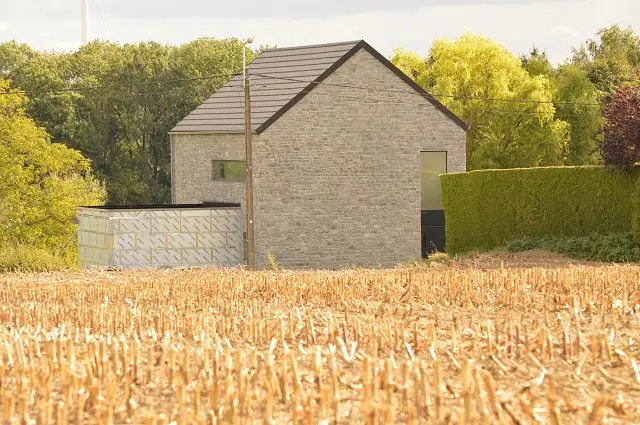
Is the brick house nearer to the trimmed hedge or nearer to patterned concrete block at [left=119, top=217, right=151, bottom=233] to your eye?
patterned concrete block at [left=119, top=217, right=151, bottom=233]

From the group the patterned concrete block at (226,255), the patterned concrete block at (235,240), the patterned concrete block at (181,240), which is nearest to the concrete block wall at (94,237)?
the patterned concrete block at (181,240)

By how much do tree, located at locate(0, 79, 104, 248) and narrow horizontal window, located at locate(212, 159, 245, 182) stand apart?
1356cm

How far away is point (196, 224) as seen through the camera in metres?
40.5

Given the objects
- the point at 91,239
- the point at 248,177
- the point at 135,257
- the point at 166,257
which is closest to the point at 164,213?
the point at 166,257

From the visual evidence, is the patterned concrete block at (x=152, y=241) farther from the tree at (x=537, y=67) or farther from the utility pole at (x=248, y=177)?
the tree at (x=537, y=67)

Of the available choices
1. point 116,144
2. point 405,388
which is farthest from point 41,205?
point 405,388

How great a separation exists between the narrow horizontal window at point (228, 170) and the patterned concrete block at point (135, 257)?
206 inches

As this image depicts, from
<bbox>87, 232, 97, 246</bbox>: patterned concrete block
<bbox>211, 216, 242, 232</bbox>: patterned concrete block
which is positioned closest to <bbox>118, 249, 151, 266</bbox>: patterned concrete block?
<bbox>87, 232, 97, 246</bbox>: patterned concrete block

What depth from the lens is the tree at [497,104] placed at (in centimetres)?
6244

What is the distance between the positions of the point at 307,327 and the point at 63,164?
153ft

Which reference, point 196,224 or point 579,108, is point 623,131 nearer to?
point 196,224

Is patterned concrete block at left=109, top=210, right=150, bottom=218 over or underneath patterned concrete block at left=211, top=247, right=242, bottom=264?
over

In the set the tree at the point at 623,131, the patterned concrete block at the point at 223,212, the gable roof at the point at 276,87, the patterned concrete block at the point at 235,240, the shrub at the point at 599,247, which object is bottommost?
the patterned concrete block at the point at 235,240

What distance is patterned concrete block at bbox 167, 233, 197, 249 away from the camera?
4003 centimetres
